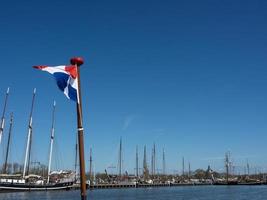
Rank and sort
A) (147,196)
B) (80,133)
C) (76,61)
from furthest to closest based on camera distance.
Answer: (147,196) < (76,61) < (80,133)

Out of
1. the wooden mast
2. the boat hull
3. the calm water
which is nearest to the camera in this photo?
the wooden mast

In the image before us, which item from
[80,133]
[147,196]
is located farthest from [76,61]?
[147,196]

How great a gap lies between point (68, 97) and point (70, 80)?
62 centimetres

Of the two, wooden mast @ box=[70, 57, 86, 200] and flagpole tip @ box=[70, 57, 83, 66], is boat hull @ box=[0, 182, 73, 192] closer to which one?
wooden mast @ box=[70, 57, 86, 200]

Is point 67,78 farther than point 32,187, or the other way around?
point 32,187

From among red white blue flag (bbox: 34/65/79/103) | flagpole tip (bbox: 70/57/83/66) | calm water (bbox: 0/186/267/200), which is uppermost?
flagpole tip (bbox: 70/57/83/66)

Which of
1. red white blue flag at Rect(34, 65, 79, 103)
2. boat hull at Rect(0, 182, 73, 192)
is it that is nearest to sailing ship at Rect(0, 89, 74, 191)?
boat hull at Rect(0, 182, 73, 192)

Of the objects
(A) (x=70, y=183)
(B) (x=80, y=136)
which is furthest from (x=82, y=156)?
(A) (x=70, y=183)

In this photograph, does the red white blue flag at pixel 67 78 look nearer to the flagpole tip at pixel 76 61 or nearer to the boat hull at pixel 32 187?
the flagpole tip at pixel 76 61

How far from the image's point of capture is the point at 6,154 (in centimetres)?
12131

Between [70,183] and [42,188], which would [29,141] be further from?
[70,183]

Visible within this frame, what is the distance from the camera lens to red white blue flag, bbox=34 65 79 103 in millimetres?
15406

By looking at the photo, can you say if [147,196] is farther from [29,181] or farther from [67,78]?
[67,78]

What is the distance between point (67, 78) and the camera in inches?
609
